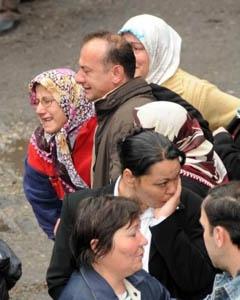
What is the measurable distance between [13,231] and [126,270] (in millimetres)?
3107

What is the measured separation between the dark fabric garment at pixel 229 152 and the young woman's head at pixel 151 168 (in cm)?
87

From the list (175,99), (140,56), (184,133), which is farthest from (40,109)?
(184,133)

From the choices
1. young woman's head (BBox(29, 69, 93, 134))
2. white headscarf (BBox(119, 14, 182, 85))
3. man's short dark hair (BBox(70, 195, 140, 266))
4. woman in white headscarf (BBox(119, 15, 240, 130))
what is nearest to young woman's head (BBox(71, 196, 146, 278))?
man's short dark hair (BBox(70, 195, 140, 266))

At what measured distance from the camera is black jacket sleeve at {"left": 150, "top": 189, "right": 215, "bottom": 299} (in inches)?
144

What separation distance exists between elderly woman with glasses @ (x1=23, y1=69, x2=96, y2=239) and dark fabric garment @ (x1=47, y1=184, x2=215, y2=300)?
2.86 ft

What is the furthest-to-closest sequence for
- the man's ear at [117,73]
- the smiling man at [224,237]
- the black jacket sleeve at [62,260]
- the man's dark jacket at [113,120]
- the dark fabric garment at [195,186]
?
the man's ear at [117,73], the man's dark jacket at [113,120], the dark fabric garment at [195,186], the black jacket sleeve at [62,260], the smiling man at [224,237]

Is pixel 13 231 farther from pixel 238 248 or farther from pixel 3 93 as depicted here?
pixel 238 248

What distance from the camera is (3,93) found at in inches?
343

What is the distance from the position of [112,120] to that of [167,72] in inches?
40.8

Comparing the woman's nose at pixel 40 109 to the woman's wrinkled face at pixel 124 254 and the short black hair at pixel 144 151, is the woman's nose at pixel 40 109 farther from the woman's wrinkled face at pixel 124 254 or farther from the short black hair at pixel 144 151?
the woman's wrinkled face at pixel 124 254

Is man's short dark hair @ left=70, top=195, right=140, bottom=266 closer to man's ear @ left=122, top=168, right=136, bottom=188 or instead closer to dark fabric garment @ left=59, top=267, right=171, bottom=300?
dark fabric garment @ left=59, top=267, right=171, bottom=300

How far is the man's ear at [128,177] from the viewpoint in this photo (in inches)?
148

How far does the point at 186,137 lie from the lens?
4.07 metres

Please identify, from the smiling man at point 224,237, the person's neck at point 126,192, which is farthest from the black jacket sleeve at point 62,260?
the smiling man at point 224,237
